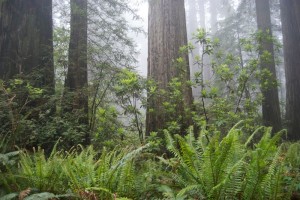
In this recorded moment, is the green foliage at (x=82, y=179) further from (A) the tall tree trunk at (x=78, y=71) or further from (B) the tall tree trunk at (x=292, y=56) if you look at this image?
(B) the tall tree trunk at (x=292, y=56)

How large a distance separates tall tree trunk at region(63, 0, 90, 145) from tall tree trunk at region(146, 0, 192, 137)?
1361mm

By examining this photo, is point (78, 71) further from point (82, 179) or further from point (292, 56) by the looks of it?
point (292, 56)

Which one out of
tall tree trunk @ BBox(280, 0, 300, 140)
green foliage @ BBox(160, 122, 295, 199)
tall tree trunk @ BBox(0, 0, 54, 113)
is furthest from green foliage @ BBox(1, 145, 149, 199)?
tall tree trunk @ BBox(280, 0, 300, 140)

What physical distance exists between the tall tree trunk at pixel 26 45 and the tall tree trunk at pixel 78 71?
0.47 metres

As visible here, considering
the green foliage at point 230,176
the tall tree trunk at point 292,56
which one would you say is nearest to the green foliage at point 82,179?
the green foliage at point 230,176

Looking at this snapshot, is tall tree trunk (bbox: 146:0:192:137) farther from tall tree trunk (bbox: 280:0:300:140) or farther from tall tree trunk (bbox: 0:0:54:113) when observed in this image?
tall tree trunk (bbox: 280:0:300:140)

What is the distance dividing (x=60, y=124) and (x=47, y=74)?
1.30 metres

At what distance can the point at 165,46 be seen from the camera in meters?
6.23

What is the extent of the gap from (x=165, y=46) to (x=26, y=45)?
2928 millimetres

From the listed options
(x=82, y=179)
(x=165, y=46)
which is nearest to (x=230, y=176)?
(x=82, y=179)

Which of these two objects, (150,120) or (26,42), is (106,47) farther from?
(150,120)

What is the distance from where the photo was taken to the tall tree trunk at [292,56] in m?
10.2

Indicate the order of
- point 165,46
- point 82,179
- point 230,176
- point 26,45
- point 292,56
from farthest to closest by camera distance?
1. point 292,56
2. point 165,46
3. point 26,45
4. point 82,179
5. point 230,176

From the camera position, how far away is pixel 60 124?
5117 mm
